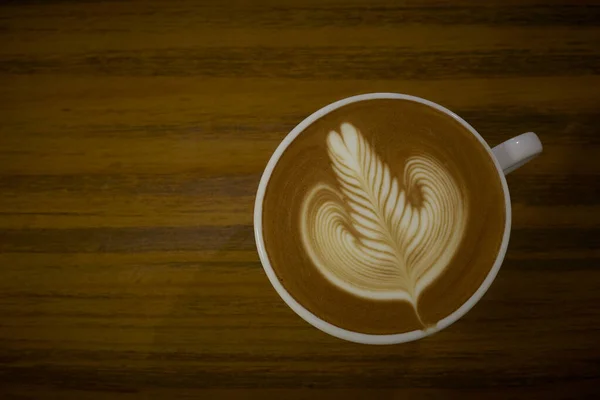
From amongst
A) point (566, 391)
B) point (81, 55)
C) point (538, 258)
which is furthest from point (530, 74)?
point (81, 55)

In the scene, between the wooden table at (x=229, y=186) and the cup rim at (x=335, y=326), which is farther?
the wooden table at (x=229, y=186)

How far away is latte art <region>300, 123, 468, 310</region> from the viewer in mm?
533

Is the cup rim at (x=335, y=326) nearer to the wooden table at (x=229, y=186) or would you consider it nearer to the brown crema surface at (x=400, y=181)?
the brown crema surface at (x=400, y=181)

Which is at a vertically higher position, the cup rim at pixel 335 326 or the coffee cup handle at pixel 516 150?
the coffee cup handle at pixel 516 150

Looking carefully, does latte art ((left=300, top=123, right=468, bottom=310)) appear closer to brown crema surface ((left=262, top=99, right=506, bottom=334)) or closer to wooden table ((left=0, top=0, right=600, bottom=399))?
brown crema surface ((left=262, top=99, right=506, bottom=334))

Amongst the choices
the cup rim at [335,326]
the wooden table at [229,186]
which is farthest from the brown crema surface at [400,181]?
the wooden table at [229,186]

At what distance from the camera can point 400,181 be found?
0.56 m

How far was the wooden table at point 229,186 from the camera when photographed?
2.08ft

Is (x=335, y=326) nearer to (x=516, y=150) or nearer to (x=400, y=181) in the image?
(x=400, y=181)

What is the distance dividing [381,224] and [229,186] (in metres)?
0.24

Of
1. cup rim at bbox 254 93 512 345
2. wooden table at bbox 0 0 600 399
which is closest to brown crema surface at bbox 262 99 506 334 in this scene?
cup rim at bbox 254 93 512 345

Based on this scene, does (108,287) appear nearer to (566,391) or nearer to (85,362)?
(85,362)

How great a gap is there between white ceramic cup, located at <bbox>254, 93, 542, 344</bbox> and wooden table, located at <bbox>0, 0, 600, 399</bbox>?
3.8 inches

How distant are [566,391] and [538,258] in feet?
0.56
